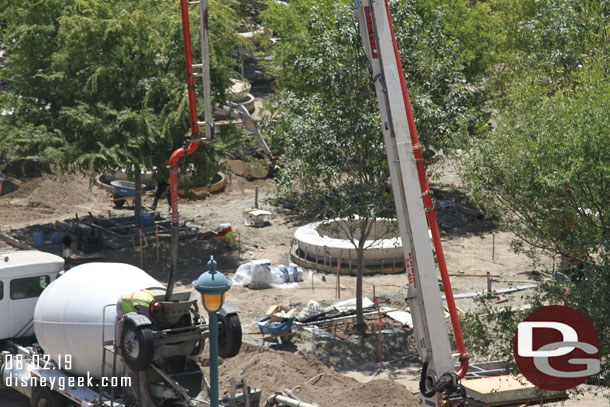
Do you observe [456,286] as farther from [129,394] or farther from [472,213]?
[129,394]

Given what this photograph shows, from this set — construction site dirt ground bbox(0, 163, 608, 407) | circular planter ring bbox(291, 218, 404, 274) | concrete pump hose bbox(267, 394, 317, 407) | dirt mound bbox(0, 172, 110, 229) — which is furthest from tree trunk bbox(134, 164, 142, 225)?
concrete pump hose bbox(267, 394, 317, 407)

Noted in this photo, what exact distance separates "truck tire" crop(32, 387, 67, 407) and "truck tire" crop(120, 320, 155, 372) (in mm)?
2942

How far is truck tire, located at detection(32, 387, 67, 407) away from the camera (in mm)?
15977

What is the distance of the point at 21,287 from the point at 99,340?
3.74 m

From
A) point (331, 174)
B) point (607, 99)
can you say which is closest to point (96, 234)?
point (331, 174)

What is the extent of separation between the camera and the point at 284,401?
16.0 metres

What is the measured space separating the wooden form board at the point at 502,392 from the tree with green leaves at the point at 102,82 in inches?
629

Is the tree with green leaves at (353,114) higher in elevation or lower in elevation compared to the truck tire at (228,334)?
higher

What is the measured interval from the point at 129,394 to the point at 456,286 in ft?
51.5

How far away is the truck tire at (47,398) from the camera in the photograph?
16.0 m

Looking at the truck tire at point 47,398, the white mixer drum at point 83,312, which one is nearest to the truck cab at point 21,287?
the white mixer drum at point 83,312
